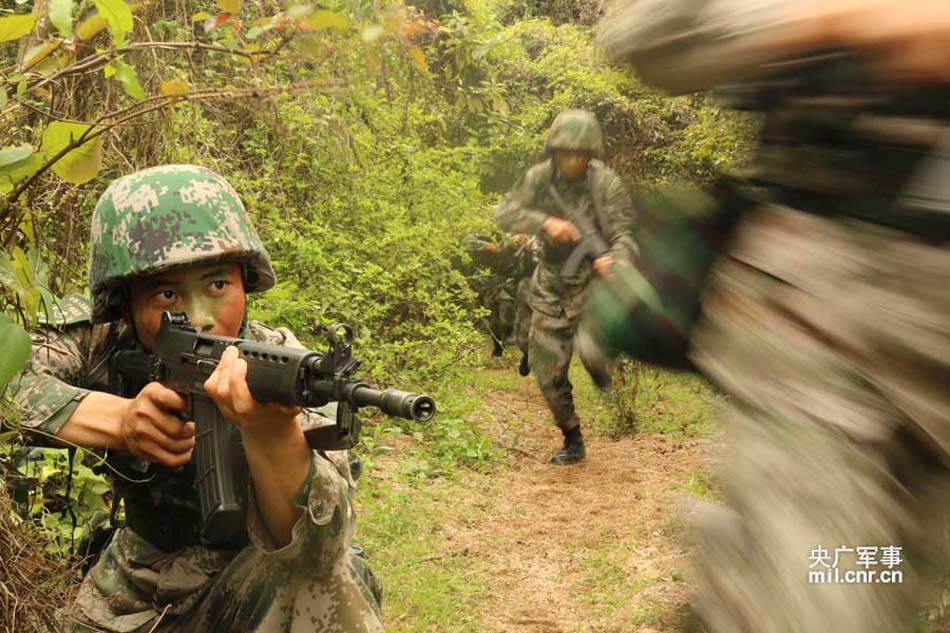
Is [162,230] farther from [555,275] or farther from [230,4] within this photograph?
[555,275]

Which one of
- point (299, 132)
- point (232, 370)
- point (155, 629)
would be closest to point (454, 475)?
point (299, 132)

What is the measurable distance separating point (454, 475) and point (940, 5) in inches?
201

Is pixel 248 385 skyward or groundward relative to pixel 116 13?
groundward

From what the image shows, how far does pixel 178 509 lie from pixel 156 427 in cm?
29

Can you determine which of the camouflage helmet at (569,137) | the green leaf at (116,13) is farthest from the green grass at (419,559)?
the green leaf at (116,13)

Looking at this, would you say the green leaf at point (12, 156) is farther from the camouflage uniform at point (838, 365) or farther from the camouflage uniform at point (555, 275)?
the camouflage uniform at point (555, 275)

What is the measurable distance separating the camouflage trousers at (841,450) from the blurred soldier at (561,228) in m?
4.47

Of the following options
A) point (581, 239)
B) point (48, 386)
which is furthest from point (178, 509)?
point (581, 239)

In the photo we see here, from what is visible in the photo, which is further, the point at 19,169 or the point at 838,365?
the point at 19,169

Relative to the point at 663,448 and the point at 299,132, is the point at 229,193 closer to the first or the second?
the point at 299,132

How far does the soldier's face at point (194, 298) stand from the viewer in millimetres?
2195

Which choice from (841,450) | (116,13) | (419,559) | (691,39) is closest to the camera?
(841,450)

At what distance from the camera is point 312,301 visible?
5629mm

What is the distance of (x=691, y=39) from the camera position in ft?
2.79
